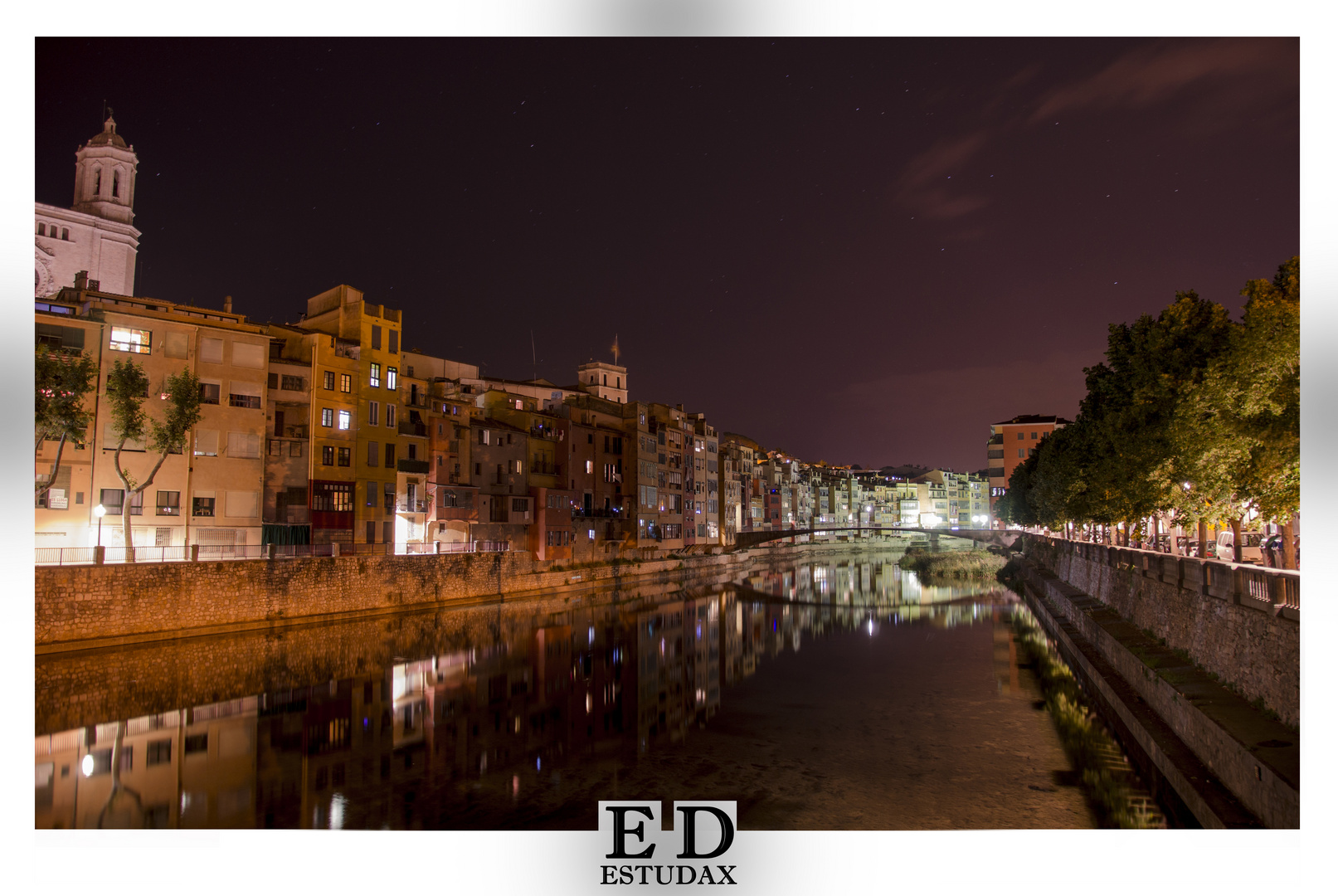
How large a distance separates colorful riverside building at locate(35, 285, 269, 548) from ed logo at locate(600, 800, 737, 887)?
22835mm

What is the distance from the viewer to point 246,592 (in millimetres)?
23969

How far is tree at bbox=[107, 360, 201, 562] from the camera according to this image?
23.6m

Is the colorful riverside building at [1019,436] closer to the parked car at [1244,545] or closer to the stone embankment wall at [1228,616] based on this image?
the parked car at [1244,545]

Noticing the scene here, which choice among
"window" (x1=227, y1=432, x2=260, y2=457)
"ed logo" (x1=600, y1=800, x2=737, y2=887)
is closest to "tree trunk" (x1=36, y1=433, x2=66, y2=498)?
"window" (x1=227, y1=432, x2=260, y2=457)

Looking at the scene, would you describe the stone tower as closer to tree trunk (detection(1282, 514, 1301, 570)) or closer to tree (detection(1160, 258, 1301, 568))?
tree (detection(1160, 258, 1301, 568))

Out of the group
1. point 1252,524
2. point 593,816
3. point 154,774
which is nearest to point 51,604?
point 154,774

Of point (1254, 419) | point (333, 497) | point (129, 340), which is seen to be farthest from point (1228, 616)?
point (129, 340)

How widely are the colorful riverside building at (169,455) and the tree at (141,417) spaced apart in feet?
1.25

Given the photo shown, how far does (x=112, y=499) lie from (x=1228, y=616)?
100ft

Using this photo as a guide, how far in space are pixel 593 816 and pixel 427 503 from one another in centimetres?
2712

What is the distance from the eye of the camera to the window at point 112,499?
2469 centimetres

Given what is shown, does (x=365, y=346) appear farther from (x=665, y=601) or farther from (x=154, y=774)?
(x=154, y=774)

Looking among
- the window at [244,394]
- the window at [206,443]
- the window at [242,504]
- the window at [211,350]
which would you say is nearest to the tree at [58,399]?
the window at [206,443]

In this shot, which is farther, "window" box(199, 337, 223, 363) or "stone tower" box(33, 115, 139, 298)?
"stone tower" box(33, 115, 139, 298)
